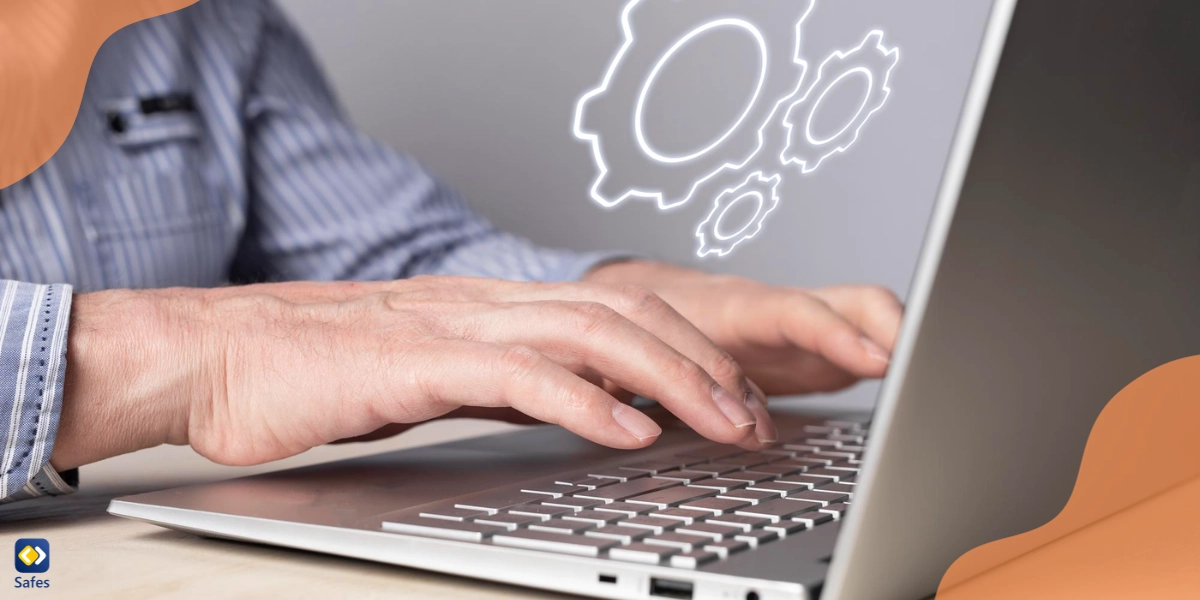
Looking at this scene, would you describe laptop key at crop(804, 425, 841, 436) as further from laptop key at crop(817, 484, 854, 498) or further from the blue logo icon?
the blue logo icon

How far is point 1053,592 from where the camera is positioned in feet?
1.24

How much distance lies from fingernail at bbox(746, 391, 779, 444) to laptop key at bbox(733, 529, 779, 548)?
0.57 feet

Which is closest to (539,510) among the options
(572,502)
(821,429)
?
(572,502)

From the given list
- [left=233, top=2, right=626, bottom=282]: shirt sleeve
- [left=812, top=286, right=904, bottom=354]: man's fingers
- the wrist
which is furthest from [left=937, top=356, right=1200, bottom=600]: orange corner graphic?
[left=233, top=2, right=626, bottom=282]: shirt sleeve

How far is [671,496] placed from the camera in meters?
0.46

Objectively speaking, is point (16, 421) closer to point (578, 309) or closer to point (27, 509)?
point (27, 509)

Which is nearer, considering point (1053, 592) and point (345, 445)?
point (1053, 592)

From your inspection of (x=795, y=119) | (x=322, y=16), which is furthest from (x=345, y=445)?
(x=322, y=16)

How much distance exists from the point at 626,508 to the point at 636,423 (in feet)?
0.25

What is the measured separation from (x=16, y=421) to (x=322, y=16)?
5.28ft

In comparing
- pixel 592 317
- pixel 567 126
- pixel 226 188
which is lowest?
pixel 592 317

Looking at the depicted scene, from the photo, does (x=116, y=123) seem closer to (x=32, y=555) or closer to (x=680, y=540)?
(x=32, y=555)

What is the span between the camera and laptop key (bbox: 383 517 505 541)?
38cm

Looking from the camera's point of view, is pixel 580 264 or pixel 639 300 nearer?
pixel 639 300
